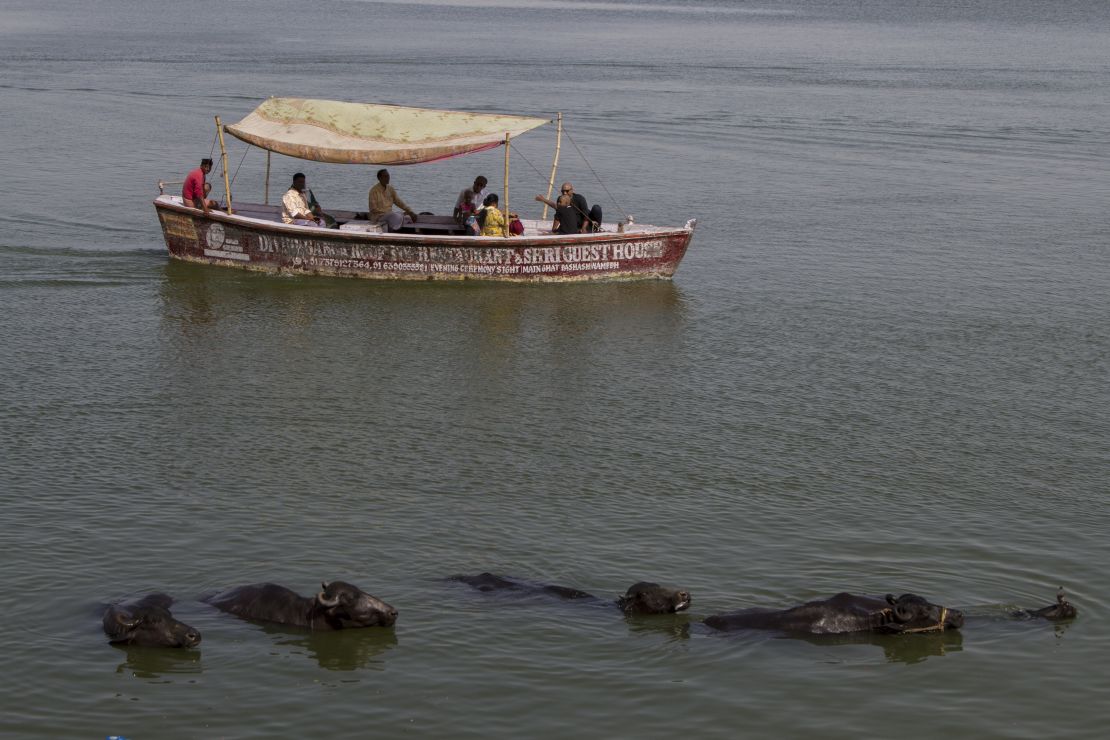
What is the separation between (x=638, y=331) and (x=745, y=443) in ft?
15.7

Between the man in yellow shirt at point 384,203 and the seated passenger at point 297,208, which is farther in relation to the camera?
the man in yellow shirt at point 384,203

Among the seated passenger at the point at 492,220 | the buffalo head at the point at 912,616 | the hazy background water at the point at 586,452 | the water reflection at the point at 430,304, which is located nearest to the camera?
the hazy background water at the point at 586,452

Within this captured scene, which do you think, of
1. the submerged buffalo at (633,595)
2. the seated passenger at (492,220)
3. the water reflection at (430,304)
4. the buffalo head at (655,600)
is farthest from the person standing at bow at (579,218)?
the buffalo head at (655,600)

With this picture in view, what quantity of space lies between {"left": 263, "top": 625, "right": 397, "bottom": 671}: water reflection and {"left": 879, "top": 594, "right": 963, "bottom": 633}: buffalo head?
3.27 m

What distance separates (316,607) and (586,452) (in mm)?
4447

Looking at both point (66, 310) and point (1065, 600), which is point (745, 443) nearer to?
point (1065, 600)

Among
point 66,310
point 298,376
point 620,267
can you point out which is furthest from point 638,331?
point 66,310

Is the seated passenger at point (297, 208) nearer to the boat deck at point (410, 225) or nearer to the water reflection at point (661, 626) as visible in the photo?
the boat deck at point (410, 225)

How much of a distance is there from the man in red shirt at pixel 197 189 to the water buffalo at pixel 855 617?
12.9 m

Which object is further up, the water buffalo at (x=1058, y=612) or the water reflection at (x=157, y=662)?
the water buffalo at (x=1058, y=612)

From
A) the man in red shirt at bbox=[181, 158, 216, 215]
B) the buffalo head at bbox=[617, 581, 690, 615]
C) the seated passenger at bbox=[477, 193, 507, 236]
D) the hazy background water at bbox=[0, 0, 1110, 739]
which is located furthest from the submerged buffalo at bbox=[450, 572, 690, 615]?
the man in red shirt at bbox=[181, 158, 216, 215]

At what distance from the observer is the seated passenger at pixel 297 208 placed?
20.2 meters

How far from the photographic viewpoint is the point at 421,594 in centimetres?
1001

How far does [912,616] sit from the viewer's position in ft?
30.5
